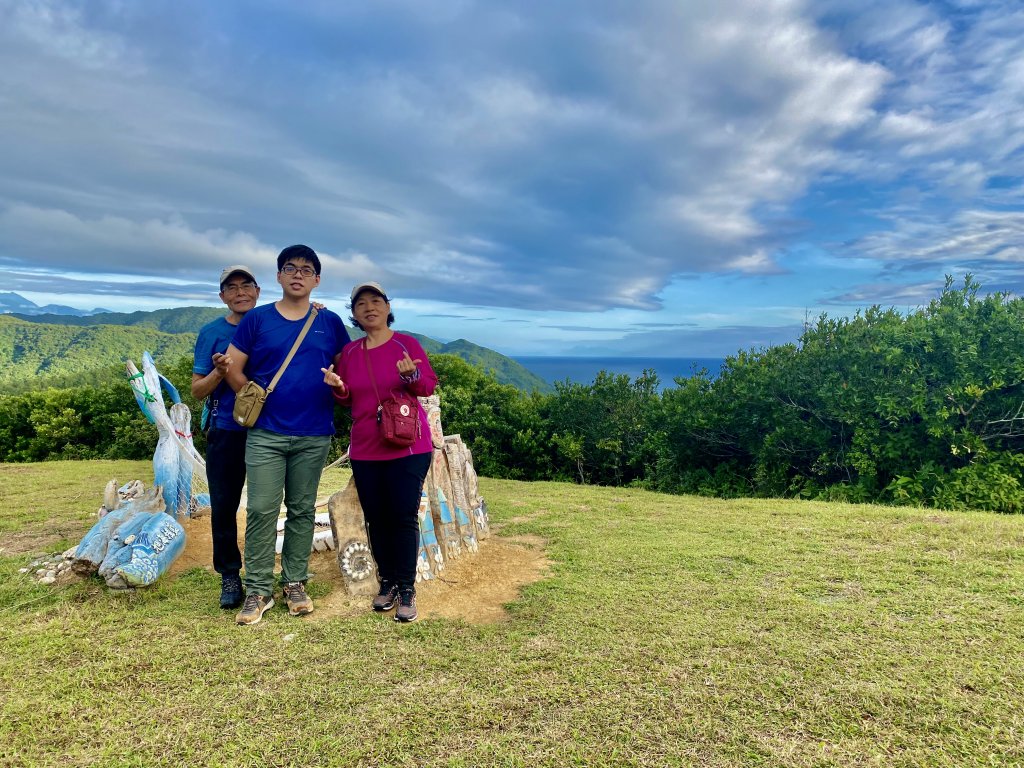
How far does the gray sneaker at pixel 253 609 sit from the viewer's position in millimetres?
4020

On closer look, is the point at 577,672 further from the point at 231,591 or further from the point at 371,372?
the point at 231,591

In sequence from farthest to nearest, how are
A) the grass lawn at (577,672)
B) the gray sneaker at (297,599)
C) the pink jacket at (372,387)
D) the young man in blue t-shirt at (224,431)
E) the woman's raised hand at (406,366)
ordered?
the gray sneaker at (297,599)
the young man in blue t-shirt at (224,431)
the pink jacket at (372,387)
the woman's raised hand at (406,366)
the grass lawn at (577,672)

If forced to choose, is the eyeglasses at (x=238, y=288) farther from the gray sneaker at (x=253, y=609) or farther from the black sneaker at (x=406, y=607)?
the black sneaker at (x=406, y=607)

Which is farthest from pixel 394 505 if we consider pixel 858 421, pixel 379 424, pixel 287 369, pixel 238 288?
pixel 858 421

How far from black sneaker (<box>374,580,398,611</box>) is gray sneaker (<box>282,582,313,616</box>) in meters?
0.47

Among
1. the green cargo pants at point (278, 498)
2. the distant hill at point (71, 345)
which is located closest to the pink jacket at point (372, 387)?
the green cargo pants at point (278, 498)

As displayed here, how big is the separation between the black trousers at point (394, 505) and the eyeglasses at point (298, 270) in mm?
1340

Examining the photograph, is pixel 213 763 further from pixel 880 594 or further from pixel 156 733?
pixel 880 594

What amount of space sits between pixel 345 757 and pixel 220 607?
2139mm

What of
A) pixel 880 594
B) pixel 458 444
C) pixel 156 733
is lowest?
pixel 156 733

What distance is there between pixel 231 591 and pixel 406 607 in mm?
1334

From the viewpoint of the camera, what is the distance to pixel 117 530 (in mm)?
4848

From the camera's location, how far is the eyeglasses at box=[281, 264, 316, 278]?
3939 mm

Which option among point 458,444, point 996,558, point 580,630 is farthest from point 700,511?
point 580,630
